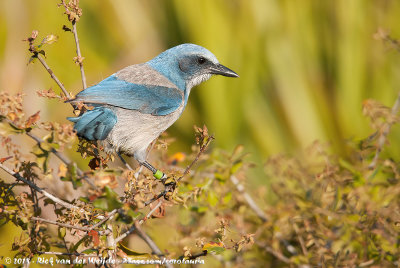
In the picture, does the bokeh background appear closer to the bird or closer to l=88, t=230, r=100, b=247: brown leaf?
the bird

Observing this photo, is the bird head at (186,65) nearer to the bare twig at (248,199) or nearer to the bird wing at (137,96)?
the bird wing at (137,96)

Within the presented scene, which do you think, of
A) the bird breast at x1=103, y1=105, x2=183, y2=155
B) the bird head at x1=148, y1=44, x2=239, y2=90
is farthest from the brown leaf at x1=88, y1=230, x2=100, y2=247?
the bird head at x1=148, y1=44, x2=239, y2=90

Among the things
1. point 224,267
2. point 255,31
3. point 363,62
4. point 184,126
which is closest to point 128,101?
point 224,267

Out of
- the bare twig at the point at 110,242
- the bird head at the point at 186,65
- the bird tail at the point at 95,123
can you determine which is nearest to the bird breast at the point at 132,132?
the bird tail at the point at 95,123

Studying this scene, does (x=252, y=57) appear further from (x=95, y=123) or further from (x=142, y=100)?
(x=95, y=123)

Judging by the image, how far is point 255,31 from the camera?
4.63m

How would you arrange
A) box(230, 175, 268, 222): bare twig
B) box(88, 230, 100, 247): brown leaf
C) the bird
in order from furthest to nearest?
box(230, 175, 268, 222): bare twig
the bird
box(88, 230, 100, 247): brown leaf

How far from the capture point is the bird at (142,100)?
2.51 metres

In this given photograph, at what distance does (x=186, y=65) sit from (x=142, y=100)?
530mm

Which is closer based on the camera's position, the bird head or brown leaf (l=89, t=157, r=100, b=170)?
brown leaf (l=89, t=157, r=100, b=170)

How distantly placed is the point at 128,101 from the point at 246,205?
900 mm

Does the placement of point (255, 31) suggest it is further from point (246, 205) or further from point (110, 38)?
point (246, 205)

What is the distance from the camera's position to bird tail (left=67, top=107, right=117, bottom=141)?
2275mm

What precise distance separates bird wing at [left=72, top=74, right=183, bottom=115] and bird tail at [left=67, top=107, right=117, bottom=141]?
0.06 m
